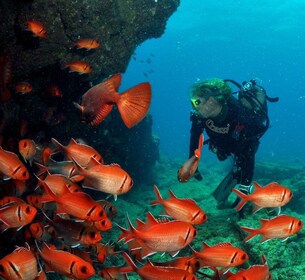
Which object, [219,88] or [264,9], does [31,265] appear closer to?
[219,88]

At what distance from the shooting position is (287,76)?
106 meters

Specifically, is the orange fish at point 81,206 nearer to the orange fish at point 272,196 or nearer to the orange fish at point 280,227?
the orange fish at point 280,227

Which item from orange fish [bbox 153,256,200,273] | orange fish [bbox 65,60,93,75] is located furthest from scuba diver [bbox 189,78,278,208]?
orange fish [bbox 153,256,200,273]

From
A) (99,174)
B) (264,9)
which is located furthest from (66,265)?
(264,9)

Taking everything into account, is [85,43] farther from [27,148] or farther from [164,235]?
[164,235]

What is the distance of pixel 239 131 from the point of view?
6395 millimetres

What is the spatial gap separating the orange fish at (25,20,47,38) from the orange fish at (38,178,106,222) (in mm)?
4038

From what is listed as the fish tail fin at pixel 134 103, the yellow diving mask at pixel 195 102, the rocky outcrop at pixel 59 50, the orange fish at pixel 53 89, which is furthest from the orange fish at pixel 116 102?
the orange fish at pixel 53 89

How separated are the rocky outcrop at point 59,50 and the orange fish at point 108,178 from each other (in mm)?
2877

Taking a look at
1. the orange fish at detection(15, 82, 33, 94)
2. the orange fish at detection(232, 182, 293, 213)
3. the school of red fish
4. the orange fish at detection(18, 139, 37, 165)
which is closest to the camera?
the school of red fish

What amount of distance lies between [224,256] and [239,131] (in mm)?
3700

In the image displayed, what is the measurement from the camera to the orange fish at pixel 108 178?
299 cm

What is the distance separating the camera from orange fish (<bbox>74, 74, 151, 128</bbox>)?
9.35 ft

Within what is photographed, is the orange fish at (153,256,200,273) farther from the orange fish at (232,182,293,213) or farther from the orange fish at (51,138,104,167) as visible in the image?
the orange fish at (51,138,104,167)
